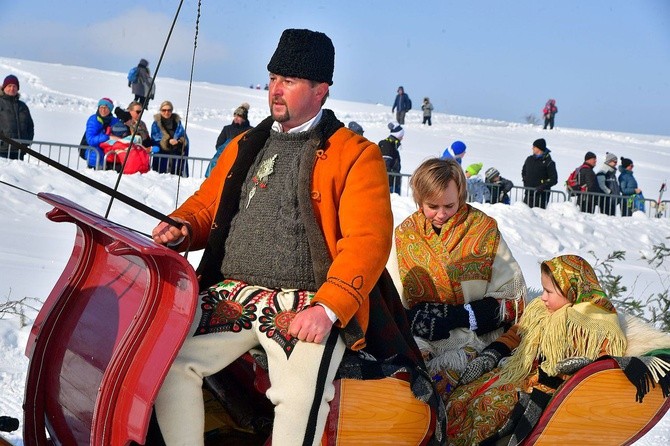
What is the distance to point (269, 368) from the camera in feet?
10.5

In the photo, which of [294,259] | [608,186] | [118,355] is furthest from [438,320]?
[608,186]

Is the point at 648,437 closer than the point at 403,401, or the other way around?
the point at 403,401

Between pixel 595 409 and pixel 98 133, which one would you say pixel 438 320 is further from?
pixel 98 133

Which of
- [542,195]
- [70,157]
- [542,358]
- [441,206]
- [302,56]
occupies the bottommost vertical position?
[70,157]

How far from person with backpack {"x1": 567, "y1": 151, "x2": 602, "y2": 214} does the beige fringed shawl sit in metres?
12.2

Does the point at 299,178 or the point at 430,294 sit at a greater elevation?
the point at 299,178

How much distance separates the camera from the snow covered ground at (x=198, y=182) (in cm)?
786

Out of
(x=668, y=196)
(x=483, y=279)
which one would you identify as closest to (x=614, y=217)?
(x=668, y=196)

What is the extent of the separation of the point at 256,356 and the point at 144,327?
43 cm

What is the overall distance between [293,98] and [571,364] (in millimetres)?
1496

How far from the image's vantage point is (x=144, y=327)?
302cm

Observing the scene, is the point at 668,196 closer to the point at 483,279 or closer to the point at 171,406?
the point at 483,279

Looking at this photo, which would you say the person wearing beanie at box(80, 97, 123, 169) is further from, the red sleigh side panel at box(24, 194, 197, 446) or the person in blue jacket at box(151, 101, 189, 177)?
the red sleigh side panel at box(24, 194, 197, 446)

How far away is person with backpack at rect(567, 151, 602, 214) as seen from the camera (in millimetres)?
15961
